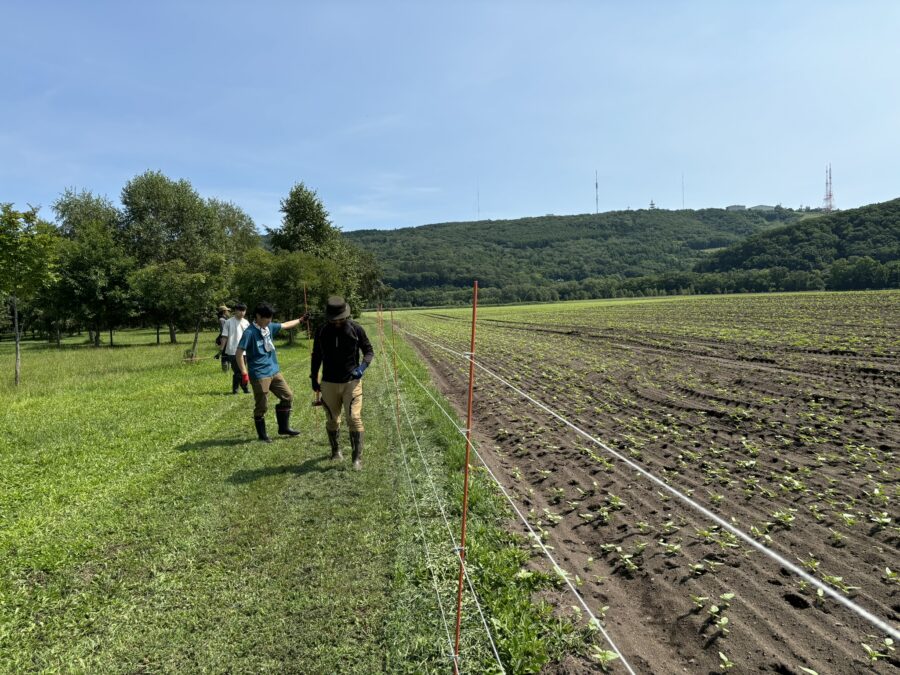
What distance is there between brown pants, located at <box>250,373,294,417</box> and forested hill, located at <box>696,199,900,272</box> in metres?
98.1

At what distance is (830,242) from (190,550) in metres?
116

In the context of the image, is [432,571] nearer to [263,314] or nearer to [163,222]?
[263,314]

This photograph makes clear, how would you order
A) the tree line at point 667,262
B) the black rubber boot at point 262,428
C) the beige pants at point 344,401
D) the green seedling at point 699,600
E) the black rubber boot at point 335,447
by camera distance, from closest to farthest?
the green seedling at point 699,600
the beige pants at point 344,401
the black rubber boot at point 335,447
the black rubber boot at point 262,428
the tree line at point 667,262

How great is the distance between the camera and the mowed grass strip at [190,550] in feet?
11.2

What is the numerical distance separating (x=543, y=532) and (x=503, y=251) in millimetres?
194645

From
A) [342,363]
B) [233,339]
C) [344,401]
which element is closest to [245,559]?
[344,401]

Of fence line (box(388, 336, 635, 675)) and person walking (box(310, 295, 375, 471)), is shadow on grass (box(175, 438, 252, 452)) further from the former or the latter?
fence line (box(388, 336, 635, 675))

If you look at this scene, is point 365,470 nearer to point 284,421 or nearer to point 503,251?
point 284,421

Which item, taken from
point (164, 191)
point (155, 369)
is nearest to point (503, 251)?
point (164, 191)

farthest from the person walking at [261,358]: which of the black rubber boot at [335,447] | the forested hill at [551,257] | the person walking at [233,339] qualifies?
the forested hill at [551,257]

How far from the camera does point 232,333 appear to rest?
1190 cm

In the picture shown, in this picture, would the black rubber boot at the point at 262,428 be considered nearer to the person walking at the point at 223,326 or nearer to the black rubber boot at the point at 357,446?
the black rubber boot at the point at 357,446

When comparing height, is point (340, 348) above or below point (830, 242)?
below

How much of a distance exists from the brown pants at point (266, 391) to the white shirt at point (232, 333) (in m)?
3.65
